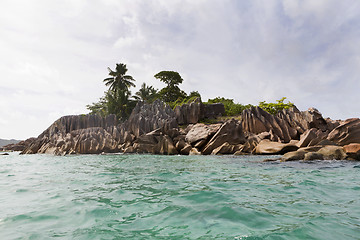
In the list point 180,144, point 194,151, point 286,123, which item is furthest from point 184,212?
point 286,123

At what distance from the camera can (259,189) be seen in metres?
6.27

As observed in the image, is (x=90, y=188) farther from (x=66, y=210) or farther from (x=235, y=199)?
(x=235, y=199)

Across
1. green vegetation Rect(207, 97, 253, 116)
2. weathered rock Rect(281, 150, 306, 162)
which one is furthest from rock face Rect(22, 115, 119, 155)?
weathered rock Rect(281, 150, 306, 162)

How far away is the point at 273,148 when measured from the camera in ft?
65.3

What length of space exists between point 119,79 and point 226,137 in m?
34.2

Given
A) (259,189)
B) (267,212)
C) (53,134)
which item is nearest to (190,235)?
(267,212)

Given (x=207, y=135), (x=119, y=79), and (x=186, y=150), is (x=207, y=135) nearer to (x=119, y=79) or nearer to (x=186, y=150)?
(x=186, y=150)

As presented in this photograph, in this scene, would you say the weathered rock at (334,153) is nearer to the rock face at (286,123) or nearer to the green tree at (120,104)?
the rock face at (286,123)

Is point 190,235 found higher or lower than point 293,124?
lower

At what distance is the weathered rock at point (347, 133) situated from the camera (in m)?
17.4

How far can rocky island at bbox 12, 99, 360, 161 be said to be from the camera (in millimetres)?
17672

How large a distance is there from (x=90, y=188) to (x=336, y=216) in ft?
20.6

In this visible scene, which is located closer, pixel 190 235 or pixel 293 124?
pixel 190 235

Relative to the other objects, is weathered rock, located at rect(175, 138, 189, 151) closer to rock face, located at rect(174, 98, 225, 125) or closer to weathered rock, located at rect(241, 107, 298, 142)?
weathered rock, located at rect(241, 107, 298, 142)
